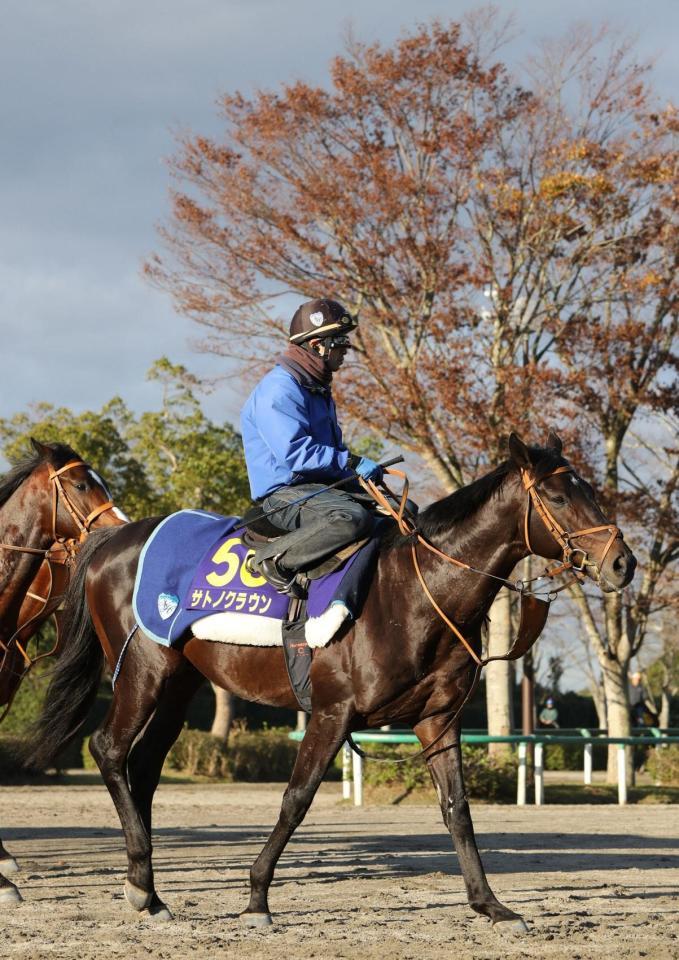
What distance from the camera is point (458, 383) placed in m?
16.4

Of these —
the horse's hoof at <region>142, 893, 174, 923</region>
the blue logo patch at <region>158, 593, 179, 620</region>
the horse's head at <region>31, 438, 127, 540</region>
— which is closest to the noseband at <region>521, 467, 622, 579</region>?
the blue logo patch at <region>158, 593, 179, 620</region>

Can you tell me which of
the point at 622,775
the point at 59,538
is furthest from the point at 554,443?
the point at 622,775

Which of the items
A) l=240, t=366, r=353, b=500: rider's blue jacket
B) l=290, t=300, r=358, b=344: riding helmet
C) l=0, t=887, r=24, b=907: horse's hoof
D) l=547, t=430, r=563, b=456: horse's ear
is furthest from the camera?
l=290, t=300, r=358, b=344: riding helmet

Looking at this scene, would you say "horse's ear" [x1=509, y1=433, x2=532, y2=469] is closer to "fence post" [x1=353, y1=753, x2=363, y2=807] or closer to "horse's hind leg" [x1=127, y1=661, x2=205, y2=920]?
"horse's hind leg" [x1=127, y1=661, x2=205, y2=920]

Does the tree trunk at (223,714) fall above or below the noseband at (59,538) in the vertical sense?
above

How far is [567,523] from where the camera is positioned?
19.1ft

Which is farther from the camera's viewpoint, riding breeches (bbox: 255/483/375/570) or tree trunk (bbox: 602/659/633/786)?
tree trunk (bbox: 602/659/633/786)

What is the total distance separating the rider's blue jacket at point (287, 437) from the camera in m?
6.29

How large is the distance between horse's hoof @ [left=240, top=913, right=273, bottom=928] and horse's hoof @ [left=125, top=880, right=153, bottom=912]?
64cm

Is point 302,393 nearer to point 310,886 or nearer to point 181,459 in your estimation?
point 310,886

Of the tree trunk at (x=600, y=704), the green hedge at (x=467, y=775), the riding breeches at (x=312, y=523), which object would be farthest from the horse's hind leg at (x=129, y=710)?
the tree trunk at (x=600, y=704)

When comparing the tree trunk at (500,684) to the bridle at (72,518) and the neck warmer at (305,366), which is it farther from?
the neck warmer at (305,366)

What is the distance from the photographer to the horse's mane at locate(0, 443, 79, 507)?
7934 millimetres

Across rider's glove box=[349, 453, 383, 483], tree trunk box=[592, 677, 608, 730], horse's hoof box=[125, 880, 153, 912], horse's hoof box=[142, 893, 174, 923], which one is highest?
tree trunk box=[592, 677, 608, 730]
